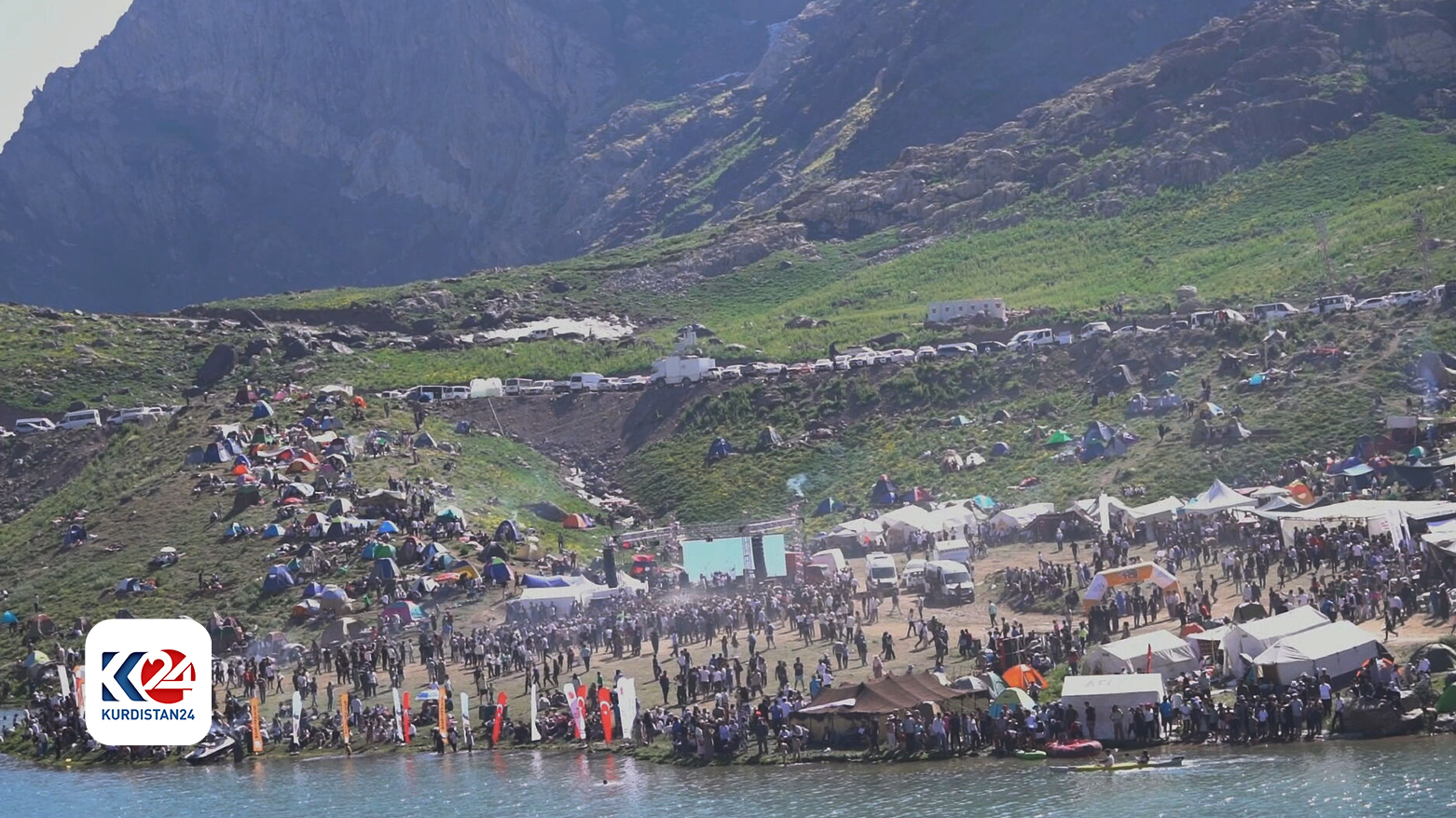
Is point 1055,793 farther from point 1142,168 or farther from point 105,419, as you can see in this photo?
point 1142,168

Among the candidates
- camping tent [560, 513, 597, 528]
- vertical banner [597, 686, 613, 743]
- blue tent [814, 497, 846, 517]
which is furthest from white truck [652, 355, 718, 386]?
vertical banner [597, 686, 613, 743]

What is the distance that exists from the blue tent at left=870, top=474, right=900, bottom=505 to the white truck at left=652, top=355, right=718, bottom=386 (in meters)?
25.9

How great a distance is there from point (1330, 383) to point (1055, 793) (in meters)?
47.9

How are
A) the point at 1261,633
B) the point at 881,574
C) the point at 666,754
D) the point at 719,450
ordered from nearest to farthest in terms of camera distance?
the point at 1261,633
the point at 666,754
the point at 881,574
the point at 719,450

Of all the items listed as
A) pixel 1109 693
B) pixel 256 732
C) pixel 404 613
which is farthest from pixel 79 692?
pixel 1109 693

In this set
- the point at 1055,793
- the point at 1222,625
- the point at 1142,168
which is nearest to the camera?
the point at 1055,793

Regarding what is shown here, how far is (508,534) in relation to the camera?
83062 millimetres

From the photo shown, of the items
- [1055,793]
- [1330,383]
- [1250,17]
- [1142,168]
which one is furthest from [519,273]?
[1055,793]

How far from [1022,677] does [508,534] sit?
37224 millimetres

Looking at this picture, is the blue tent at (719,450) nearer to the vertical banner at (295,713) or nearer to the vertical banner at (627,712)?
the vertical banner at (295,713)

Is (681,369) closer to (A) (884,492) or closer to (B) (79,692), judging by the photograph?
(A) (884,492)

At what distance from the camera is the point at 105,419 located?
113688mm

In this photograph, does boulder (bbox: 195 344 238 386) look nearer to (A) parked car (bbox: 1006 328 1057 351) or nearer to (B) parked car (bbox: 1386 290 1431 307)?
(A) parked car (bbox: 1006 328 1057 351)

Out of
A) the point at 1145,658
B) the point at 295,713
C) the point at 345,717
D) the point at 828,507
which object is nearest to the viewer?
the point at 1145,658
